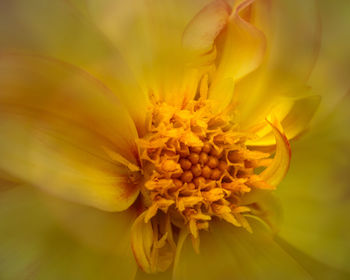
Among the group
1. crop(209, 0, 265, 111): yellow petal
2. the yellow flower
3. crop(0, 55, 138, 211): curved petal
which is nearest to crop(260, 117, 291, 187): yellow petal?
the yellow flower

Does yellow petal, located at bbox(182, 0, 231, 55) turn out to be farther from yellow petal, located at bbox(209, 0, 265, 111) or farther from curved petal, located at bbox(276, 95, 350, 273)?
curved petal, located at bbox(276, 95, 350, 273)

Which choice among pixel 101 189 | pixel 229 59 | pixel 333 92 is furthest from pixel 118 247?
pixel 333 92

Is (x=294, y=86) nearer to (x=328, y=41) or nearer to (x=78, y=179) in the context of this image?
(x=328, y=41)

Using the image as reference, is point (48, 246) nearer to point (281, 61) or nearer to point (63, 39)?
point (63, 39)

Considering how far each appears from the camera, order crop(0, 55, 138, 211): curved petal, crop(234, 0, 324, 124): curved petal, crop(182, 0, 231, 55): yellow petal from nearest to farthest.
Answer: crop(0, 55, 138, 211): curved petal < crop(182, 0, 231, 55): yellow petal < crop(234, 0, 324, 124): curved petal

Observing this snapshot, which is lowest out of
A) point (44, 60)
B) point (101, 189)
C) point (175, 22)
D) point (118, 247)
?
point (118, 247)

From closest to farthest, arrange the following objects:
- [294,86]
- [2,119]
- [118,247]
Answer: [2,119]
[118,247]
[294,86]
